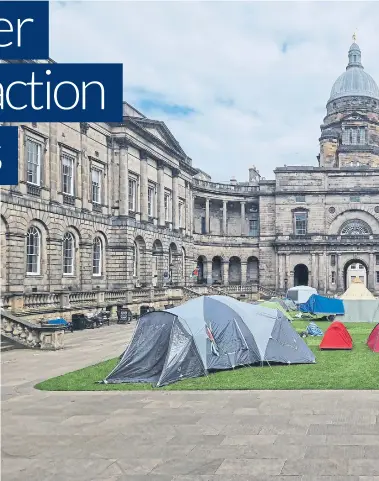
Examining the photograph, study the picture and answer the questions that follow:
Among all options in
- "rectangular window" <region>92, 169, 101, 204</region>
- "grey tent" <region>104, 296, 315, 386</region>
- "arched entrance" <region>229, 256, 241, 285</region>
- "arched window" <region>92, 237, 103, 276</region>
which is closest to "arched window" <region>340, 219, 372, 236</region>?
"arched entrance" <region>229, 256, 241, 285</region>

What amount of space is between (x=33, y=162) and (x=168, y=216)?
22150 mm

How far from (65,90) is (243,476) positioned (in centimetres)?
612

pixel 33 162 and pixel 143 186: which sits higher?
pixel 143 186

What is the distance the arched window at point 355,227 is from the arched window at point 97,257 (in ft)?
114

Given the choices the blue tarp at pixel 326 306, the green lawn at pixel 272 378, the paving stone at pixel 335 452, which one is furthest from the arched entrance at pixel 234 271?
the paving stone at pixel 335 452

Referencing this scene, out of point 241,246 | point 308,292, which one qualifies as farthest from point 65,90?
point 241,246

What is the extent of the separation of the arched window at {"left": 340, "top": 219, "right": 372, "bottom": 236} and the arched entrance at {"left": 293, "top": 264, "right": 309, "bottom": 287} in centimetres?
577

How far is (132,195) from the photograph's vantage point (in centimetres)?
4497

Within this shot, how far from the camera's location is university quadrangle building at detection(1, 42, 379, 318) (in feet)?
106

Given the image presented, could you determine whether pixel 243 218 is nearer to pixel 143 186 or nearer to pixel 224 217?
pixel 224 217

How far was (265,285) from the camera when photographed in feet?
223

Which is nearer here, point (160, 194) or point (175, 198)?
point (160, 194)

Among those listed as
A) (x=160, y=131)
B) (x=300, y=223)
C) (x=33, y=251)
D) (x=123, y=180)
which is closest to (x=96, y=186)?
(x=123, y=180)
